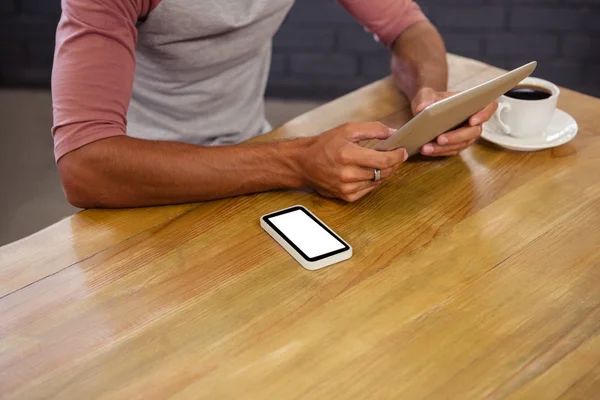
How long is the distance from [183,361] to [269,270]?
0.20 metres

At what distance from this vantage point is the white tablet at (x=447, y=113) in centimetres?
108

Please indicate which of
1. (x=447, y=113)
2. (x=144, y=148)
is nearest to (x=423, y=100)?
(x=447, y=113)

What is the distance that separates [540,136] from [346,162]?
1.29ft

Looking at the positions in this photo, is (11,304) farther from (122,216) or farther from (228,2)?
(228,2)

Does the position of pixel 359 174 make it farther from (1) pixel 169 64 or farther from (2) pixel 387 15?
(2) pixel 387 15

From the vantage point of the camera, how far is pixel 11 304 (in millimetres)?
964

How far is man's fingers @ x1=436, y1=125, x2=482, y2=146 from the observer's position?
123cm

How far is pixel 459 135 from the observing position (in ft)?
4.08

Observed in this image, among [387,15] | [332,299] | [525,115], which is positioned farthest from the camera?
[387,15]

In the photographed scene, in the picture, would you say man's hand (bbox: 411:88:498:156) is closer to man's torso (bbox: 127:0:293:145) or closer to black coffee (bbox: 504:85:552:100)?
black coffee (bbox: 504:85:552:100)

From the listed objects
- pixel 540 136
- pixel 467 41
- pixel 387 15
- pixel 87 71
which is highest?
pixel 87 71

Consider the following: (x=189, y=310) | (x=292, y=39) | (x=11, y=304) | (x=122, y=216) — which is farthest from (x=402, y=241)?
(x=292, y=39)

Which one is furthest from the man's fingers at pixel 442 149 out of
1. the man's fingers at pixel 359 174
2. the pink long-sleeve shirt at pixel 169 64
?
the pink long-sleeve shirt at pixel 169 64

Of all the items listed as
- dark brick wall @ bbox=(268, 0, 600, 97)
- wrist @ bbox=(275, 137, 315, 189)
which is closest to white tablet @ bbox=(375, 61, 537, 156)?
wrist @ bbox=(275, 137, 315, 189)
